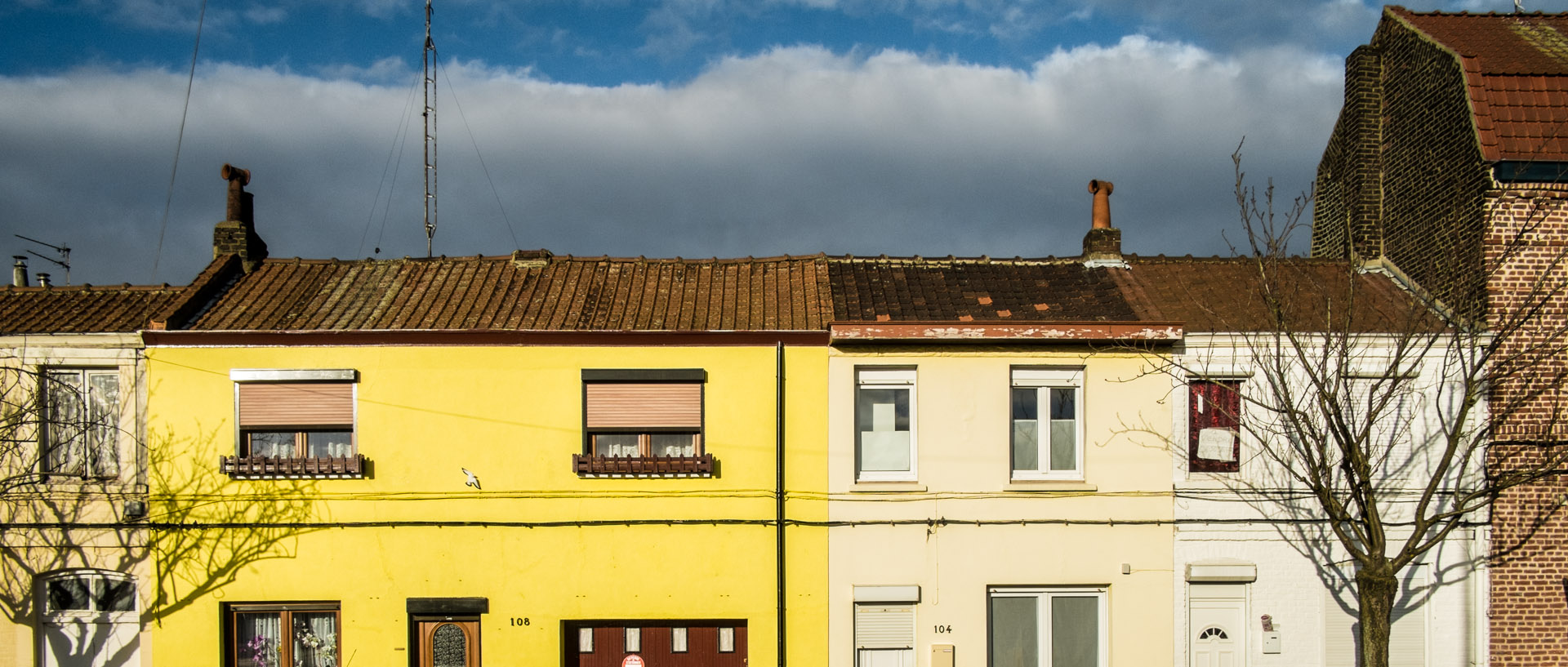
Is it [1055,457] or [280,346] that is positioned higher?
[280,346]

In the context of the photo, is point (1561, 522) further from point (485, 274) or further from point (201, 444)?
point (201, 444)

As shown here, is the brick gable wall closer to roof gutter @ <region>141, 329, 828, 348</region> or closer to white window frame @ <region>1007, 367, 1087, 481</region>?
white window frame @ <region>1007, 367, 1087, 481</region>

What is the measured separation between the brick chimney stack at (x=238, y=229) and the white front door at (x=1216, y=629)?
14490mm

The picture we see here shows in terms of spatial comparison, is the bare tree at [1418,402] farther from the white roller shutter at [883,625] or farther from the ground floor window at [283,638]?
the ground floor window at [283,638]

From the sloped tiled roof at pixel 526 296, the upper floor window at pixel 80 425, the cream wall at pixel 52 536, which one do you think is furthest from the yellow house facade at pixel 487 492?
the upper floor window at pixel 80 425

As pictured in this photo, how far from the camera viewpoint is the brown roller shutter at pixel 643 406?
496 inches

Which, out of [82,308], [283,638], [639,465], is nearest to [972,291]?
[639,465]

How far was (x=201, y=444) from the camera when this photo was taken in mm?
12477

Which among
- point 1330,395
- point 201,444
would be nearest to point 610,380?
point 201,444

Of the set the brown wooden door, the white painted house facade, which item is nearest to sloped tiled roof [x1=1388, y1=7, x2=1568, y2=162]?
the white painted house facade

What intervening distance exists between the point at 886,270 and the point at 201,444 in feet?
32.0

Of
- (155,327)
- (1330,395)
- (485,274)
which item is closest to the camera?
(1330,395)

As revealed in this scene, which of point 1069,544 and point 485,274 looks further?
point 485,274

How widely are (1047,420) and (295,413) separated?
9.97 meters
